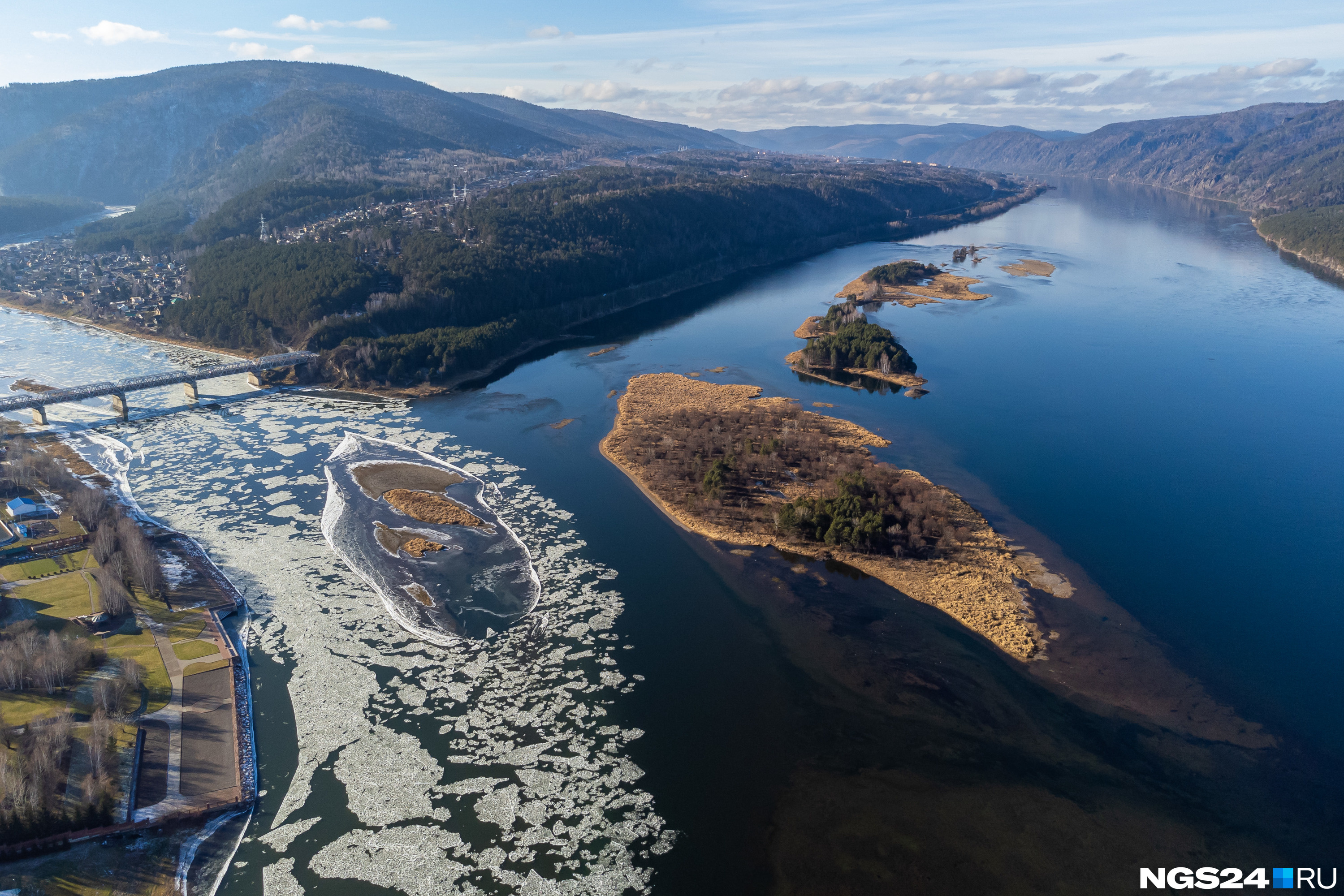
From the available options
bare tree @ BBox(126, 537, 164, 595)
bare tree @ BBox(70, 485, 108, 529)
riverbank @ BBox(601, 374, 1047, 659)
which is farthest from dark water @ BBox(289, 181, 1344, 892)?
bare tree @ BBox(70, 485, 108, 529)

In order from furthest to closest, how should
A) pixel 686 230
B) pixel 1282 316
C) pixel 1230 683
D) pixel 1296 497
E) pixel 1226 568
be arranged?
pixel 686 230
pixel 1282 316
pixel 1296 497
pixel 1226 568
pixel 1230 683

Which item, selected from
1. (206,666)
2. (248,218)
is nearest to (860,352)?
(206,666)

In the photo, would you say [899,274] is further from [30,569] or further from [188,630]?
[30,569]

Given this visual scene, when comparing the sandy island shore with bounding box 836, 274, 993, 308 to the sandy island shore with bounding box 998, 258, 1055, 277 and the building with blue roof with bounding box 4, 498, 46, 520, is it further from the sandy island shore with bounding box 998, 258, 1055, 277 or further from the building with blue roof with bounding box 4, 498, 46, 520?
the building with blue roof with bounding box 4, 498, 46, 520

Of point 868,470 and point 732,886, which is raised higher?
point 868,470

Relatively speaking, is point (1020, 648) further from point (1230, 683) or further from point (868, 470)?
point (868, 470)

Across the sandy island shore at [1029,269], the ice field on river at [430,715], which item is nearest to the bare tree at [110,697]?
the ice field on river at [430,715]

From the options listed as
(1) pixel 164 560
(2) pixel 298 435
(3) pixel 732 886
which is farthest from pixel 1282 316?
(1) pixel 164 560
